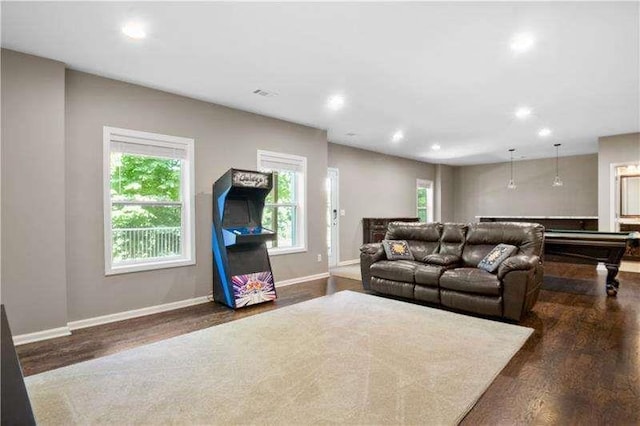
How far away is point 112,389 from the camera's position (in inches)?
Result: 86.6

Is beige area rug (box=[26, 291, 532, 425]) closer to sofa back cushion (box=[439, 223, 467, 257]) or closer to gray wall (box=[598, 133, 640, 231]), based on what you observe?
sofa back cushion (box=[439, 223, 467, 257])

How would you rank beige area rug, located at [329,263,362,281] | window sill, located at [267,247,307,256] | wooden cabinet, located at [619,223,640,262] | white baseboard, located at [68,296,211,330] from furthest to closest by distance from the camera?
wooden cabinet, located at [619,223,640,262] < beige area rug, located at [329,263,362,281] < window sill, located at [267,247,307,256] < white baseboard, located at [68,296,211,330]

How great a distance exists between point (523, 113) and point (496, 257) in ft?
8.11

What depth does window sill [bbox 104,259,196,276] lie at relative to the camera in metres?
3.64

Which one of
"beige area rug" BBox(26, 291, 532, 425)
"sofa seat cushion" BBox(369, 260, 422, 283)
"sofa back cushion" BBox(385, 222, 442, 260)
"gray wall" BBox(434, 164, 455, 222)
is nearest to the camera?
"beige area rug" BBox(26, 291, 532, 425)

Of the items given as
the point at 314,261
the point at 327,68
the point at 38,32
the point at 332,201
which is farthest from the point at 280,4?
the point at 332,201

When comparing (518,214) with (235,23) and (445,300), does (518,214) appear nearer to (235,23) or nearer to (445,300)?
(445,300)

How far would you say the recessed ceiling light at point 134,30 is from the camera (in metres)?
2.64

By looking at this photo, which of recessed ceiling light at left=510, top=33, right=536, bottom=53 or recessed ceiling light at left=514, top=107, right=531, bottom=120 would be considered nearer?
recessed ceiling light at left=510, top=33, right=536, bottom=53

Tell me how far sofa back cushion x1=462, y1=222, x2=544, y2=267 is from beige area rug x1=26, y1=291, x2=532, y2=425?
118cm

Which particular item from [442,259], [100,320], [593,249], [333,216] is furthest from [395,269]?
[100,320]

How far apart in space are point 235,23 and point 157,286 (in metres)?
2.98

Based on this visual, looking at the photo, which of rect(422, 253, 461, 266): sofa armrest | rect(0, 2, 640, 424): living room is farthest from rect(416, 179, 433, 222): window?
rect(422, 253, 461, 266): sofa armrest

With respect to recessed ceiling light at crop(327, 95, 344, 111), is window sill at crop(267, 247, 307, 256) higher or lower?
lower
